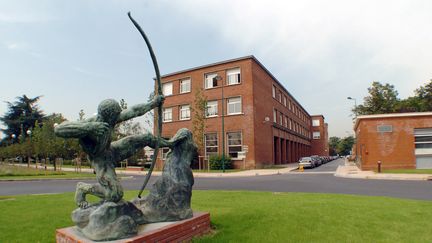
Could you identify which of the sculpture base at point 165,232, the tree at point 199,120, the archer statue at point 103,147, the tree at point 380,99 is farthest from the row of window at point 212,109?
the archer statue at point 103,147

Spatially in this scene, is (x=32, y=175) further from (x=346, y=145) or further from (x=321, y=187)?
(x=346, y=145)

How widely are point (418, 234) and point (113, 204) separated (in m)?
4.84

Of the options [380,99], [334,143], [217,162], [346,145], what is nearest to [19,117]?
[217,162]

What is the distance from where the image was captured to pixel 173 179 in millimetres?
5168

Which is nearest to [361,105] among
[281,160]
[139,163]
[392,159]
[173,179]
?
[281,160]

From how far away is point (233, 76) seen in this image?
33.1m

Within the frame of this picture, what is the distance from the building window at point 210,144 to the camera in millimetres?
32891

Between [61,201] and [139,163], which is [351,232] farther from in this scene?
[139,163]

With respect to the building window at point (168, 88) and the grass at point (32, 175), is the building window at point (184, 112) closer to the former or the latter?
the building window at point (168, 88)

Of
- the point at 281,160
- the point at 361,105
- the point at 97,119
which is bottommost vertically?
the point at 281,160

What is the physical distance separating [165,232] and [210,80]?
30.4 meters

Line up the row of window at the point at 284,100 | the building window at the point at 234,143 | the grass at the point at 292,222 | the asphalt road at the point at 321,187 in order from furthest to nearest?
the row of window at the point at 284,100 < the building window at the point at 234,143 < the asphalt road at the point at 321,187 < the grass at the point at 292,222

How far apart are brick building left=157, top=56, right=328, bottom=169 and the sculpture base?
77.3ft

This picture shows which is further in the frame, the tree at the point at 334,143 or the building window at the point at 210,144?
the tree at the point at 334,143
